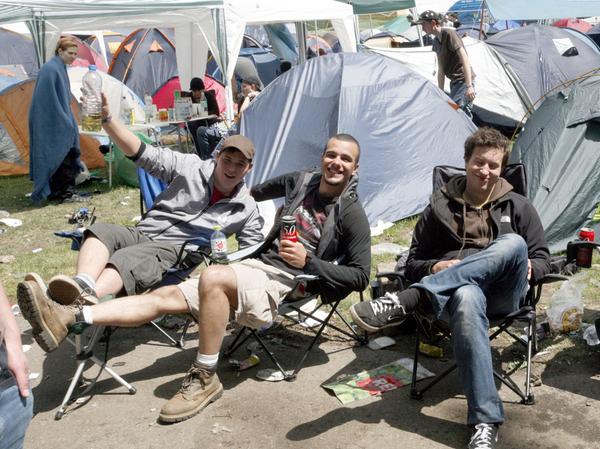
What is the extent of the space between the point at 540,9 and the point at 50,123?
9017 mm

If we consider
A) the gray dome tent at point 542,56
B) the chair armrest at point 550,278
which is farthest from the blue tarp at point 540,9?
the chair armrest at point 550,278

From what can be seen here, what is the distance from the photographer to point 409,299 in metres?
3.48

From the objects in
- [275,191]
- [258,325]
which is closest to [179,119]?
[275,191]

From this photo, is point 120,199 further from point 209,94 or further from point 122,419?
point 122,419

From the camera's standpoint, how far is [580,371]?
12.7 feet

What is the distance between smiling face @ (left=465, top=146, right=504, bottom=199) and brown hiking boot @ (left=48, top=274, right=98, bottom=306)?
205 centimetres

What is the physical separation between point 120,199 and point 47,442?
5.51 metres

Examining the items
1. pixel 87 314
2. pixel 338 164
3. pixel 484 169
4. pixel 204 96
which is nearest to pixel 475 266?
pixel 484 169

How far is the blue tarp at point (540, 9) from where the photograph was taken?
1306cm

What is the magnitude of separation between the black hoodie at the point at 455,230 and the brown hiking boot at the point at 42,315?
175 centimetres

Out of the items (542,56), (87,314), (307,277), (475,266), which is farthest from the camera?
(542,56)

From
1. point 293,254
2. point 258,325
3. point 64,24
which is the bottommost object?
point 258,325

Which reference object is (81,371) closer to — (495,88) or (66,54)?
(66,54)

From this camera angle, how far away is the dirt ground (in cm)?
333
